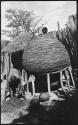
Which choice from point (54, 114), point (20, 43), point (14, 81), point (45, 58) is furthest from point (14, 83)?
point (20, 43)

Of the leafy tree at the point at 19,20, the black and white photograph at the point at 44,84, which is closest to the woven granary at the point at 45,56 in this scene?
the black and white photograph at the point at 44,84

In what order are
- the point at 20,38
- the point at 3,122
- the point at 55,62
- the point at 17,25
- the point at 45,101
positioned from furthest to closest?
the point at 17,25 → the point at 20,38 → the point at 55,62 → the point at 45,101 → the point at 3,122

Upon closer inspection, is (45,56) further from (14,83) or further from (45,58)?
(14,83)

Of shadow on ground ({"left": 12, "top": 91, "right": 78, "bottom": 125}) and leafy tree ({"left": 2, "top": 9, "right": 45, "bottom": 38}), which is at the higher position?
leafy tree ({"left": 2, "top": 9, "right": 45, "bottom": 38})

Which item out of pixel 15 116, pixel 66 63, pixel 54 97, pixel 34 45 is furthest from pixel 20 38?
pixel 15 116

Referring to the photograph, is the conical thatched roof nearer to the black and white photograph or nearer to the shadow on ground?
the black and white photograph

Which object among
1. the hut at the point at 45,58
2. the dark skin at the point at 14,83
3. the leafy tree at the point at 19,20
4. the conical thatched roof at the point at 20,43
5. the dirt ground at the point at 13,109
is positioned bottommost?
the dirt ground at the point at 13,109

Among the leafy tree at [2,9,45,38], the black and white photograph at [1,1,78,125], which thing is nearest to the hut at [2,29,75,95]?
the black and white photograph at [1,1,78,125]

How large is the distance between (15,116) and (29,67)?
3.49 meters

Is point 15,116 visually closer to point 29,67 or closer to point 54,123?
point 54,123

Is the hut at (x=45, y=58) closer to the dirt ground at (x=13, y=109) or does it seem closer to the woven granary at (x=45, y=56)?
the woven granary at (x=45, y=56)

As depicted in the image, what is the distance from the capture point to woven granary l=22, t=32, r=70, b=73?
9836mm

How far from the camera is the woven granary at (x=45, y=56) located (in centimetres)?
984

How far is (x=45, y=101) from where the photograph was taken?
8688 mm
